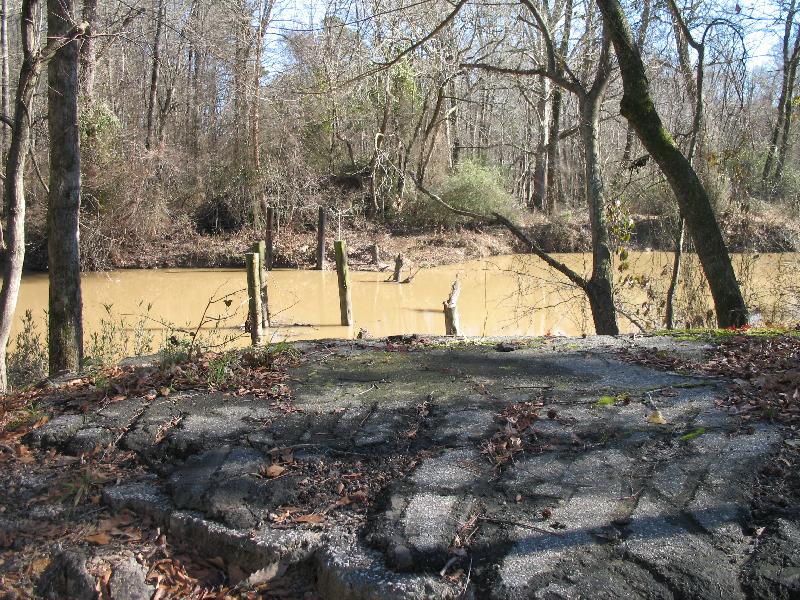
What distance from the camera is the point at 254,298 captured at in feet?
41.1

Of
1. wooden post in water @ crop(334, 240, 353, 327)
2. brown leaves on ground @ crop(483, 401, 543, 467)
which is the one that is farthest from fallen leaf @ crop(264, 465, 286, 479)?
wooden post in water @ crop(334, 240, 353, 327)

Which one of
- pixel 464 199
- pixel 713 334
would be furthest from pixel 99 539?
pixel 464 199

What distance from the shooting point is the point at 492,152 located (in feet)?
135

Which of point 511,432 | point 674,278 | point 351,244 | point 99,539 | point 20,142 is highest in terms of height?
point 20,142

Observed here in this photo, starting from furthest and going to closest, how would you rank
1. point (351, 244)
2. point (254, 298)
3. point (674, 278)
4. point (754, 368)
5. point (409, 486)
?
1. point (351, 244)
2. point (254, 298)
3. point (674, 278)
4. point (754, 368)
5. point (409, 486)

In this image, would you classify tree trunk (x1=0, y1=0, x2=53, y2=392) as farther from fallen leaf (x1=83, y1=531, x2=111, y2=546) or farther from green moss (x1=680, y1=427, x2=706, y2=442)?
green moss (x1=680, y1=427, x2=706, y2=442)

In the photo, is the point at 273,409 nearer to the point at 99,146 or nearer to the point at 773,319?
the point at 773,319

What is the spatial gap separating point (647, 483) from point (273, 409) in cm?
199

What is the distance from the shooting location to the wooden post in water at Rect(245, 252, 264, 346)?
12.0 meters

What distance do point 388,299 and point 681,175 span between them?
12452 mm

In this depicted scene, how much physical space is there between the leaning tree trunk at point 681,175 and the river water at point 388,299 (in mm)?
2743

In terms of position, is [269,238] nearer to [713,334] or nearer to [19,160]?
[19,160]

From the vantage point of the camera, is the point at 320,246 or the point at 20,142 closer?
the point at 20,142

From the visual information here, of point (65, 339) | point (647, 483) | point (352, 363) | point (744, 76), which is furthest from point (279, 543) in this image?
point (744, 76)
